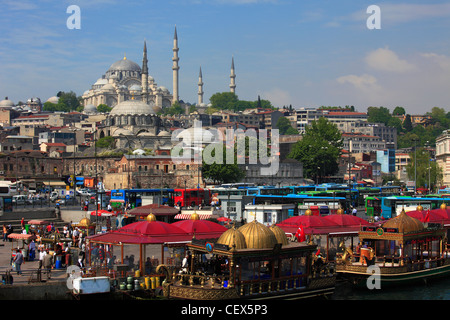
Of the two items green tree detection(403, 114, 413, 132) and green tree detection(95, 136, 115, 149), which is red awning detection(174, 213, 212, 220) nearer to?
green tree detection(95, 136, 115, 149)

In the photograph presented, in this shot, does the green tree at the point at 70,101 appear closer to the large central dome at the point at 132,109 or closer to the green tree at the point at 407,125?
the large central dome at the point at 132,109

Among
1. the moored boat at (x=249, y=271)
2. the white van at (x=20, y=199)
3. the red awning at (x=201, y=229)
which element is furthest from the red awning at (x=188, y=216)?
the white van at (x=20, y=199)

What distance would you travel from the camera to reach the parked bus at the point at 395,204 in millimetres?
31984

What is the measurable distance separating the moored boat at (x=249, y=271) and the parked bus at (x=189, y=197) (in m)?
23.2

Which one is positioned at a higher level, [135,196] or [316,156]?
[316,156]

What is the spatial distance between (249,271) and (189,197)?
83.7 ft

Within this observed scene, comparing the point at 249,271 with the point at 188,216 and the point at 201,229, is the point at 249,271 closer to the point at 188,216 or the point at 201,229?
the point at 201,229

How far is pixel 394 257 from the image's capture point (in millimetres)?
18391

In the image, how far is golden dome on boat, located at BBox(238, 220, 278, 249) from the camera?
1423 cm

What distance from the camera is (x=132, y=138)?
7712 centimetres

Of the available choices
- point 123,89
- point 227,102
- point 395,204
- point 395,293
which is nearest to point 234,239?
point 395,293
